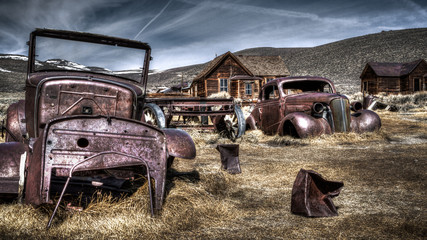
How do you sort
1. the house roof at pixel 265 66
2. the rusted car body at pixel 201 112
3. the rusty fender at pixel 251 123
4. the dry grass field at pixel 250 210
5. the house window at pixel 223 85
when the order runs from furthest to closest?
the house roof at pixel 265 66, the house window at pixel 223 85, the rusty fender at pixel 251 123, the rusted car body at pixel 201 112, the dry grass field at pixel 250 210

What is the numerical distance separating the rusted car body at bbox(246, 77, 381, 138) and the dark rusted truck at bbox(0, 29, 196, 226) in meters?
4.48

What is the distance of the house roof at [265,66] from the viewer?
31.4 m

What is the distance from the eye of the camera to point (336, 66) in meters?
58.6

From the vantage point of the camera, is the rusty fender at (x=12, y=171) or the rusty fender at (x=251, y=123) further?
the rusty fender at (x=251, y=123)

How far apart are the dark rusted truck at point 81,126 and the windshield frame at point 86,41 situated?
11mm

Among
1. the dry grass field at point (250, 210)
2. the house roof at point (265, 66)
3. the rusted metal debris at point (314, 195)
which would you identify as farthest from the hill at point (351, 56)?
the rusted metal debris at point (314, 195)

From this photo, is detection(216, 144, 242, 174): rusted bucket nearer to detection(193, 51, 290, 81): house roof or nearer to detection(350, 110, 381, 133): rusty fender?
detection(350, 110, 381, 133): rusty fender

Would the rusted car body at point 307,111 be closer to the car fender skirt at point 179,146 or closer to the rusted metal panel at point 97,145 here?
the car fender skirt at point 179,146

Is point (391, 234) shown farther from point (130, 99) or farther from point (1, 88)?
point (1, 88)

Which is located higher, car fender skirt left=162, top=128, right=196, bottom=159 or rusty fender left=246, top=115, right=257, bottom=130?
car fender skirt left=162, top=128, right=196, bottom=159

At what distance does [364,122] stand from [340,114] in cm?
105

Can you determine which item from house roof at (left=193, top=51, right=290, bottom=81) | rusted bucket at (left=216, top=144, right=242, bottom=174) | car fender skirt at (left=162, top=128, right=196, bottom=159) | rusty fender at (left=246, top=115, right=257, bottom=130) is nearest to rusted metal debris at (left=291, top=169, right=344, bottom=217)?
car fender skirt at (left=162, top=128, right=196, bottom=159)

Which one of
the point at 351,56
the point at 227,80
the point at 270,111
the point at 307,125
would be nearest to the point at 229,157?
the point at 307,125

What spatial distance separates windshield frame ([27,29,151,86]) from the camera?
3.75m
